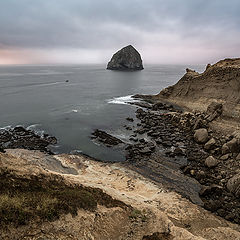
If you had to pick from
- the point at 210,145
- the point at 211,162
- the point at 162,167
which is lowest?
the point at 162,167

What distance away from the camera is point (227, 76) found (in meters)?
43.4

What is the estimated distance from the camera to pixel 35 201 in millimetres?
9820

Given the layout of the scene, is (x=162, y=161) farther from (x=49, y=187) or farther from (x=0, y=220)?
(x=0, y=220)

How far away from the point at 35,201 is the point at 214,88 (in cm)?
4700

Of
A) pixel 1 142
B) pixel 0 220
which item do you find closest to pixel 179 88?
pixel 1 142

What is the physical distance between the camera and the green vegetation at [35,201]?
8.66 m

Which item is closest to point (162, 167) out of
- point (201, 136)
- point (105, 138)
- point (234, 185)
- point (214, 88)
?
point (234, 185)

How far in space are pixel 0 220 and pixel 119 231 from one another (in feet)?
21.0

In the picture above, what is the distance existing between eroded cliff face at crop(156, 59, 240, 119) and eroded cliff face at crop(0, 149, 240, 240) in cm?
2657

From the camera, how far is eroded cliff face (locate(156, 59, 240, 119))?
3912 centimetres

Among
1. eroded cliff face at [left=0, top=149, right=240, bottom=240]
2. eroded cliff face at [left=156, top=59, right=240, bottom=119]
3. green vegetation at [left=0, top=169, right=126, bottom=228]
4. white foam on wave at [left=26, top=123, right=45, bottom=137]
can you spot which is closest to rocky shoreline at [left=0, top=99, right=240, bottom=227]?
white foam on wave at [left=26, top=123, right=45, bottom=137]

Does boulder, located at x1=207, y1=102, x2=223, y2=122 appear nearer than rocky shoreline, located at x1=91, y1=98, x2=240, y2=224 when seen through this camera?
No

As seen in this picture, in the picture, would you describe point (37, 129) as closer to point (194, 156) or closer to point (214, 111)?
point (194, 156)

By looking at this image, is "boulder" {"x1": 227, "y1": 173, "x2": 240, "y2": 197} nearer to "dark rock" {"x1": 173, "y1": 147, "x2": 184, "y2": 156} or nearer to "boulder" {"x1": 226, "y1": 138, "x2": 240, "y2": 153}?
"boulder" {"x1": 226, "y1": 138, "x2": 240, "y2": 153}
